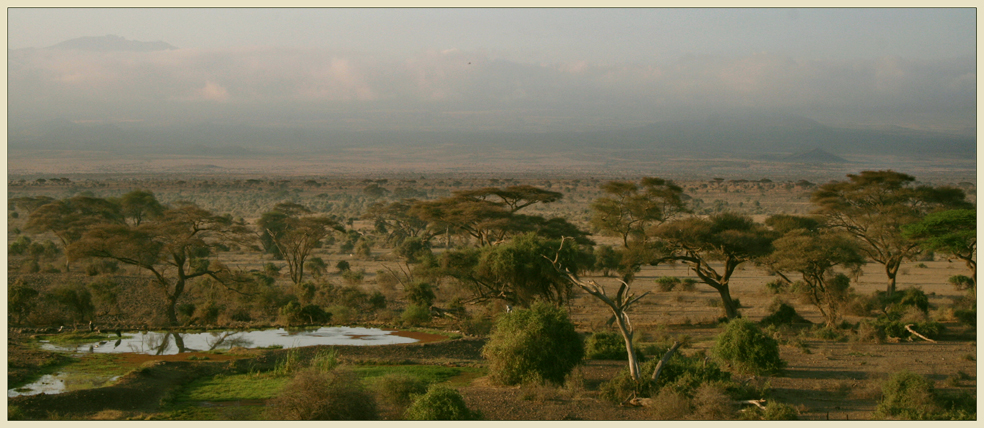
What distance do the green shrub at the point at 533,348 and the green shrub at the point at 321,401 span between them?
3.24 metres

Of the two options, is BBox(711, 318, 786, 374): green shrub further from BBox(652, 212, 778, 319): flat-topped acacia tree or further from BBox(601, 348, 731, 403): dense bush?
BBox(652, 212, 778, 319): flat-topped acacia tree

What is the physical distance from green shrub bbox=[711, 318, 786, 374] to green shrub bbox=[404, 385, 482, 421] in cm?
662

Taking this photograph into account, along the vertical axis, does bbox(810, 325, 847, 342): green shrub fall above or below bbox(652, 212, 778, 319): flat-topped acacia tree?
below

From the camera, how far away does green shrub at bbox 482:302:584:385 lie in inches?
551

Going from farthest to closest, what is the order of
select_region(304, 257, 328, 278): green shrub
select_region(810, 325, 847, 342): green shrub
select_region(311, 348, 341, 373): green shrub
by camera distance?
select_region(304, 257, 328, 278): green shrub < select_region(810, 325, 847, 342): green shrub < select_region(311, 348, 341, 373): green shrub

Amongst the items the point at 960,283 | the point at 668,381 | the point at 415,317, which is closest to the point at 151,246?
the point at 415,317

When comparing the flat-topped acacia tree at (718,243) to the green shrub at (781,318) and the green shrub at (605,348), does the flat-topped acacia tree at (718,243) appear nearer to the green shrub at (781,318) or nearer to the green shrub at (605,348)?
the green shrub at (781,318)

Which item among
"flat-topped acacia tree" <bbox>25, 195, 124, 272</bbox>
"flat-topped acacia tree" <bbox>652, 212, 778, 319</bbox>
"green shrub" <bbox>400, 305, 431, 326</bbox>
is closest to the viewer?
"green shrub" <bbox>400, 305, 431, 326</bbox>

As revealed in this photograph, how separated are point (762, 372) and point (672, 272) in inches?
995

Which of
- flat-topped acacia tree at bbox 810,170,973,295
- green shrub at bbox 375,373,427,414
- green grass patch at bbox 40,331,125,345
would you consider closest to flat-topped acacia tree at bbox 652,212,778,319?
flat-topped acacia tree at bbox 810,170,973,295

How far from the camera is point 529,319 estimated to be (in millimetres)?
14422

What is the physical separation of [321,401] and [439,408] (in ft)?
5.69

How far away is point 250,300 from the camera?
26297 millimetres

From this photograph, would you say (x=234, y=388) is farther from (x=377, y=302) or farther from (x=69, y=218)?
(x=69, y=218)
